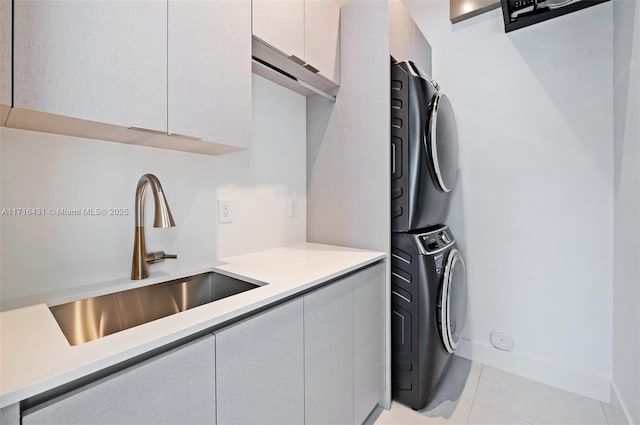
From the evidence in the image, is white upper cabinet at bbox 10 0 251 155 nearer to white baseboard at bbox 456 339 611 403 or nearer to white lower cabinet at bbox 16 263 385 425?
white lower cabinet at bbox 16 263 385 425

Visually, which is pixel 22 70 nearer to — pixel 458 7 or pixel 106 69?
pixel 106 69

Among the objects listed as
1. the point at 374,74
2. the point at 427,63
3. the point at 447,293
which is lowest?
the point at 447,293

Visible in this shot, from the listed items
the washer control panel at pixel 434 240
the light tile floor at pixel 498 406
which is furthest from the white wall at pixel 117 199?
the light tile floor at pixel 498 406

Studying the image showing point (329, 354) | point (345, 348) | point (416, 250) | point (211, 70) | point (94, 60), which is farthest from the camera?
point (416, 250)

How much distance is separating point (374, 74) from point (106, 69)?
128 cm

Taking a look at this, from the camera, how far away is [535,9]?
1.65m

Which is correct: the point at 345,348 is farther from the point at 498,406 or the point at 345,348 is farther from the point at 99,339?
the point at 498,406

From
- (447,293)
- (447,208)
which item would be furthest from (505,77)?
(447,293)

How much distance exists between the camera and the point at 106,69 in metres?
0.84

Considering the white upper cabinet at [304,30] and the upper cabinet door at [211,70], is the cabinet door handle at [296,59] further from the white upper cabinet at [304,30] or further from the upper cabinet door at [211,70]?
the upper cabinet door at [211,70]

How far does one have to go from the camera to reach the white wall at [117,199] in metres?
0.95

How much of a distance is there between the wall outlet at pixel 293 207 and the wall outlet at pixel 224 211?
453 millimetres

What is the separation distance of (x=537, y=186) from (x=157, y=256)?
2.24m

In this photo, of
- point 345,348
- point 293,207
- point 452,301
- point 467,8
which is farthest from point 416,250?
point 467,8
